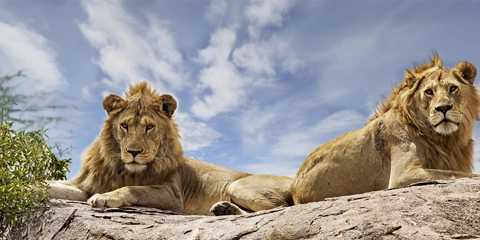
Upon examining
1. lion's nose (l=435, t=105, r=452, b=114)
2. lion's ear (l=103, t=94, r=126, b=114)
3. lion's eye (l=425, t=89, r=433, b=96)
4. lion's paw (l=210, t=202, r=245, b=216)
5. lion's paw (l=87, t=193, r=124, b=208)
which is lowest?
lion's paw (l=210, t=202, r=245, b=216)

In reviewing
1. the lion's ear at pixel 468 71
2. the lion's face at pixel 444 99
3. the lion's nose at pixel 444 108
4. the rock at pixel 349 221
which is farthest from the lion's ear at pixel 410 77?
the rock at pixel 349 221

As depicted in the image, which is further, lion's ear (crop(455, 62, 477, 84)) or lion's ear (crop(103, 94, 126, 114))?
lion's ear (crop(103, 94, 126, 114))

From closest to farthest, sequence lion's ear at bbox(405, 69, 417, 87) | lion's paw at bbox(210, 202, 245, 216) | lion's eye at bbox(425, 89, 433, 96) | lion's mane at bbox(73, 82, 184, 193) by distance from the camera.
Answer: lion's eye at bbox(425, 89, 433, 96), lion's paw at bbox(210, 202, 245, 216), lion's ear at bbox(405, 69, 417, 87), lion's mane at bbox(73, 82, 184, 193)

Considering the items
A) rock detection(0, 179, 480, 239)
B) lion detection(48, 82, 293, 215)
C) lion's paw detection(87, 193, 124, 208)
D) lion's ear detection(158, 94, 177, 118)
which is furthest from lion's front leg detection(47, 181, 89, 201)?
lion's ear detection(158, 94, 177, 118)

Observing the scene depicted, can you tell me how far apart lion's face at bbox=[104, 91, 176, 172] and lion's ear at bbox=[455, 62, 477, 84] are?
3.41m

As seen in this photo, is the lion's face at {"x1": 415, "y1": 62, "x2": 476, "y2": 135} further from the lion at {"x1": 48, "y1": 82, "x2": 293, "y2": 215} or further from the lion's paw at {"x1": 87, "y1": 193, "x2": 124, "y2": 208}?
the lion's paw at {"x1": 87, "y1": 193, "x2": 124, "y2": 208}

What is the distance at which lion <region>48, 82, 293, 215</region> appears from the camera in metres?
5.23

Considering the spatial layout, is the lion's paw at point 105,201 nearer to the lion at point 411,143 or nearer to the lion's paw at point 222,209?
the lion's paw at point 222,209

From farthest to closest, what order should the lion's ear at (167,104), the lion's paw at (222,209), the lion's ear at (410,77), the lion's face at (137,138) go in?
the lion's ear at (167,104)
the lion's face at (137,138)
the lion's ear at (410,77)
the lion's paw at (222,209)

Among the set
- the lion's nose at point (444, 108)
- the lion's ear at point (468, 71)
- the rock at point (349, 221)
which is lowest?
the rock at point (349, 221)

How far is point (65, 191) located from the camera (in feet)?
17.7

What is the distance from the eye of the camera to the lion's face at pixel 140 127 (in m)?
5.17

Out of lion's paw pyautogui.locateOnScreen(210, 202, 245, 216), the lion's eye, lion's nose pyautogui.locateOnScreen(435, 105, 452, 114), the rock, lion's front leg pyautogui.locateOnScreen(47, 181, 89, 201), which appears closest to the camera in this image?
the rock

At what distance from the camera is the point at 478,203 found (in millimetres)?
2936
